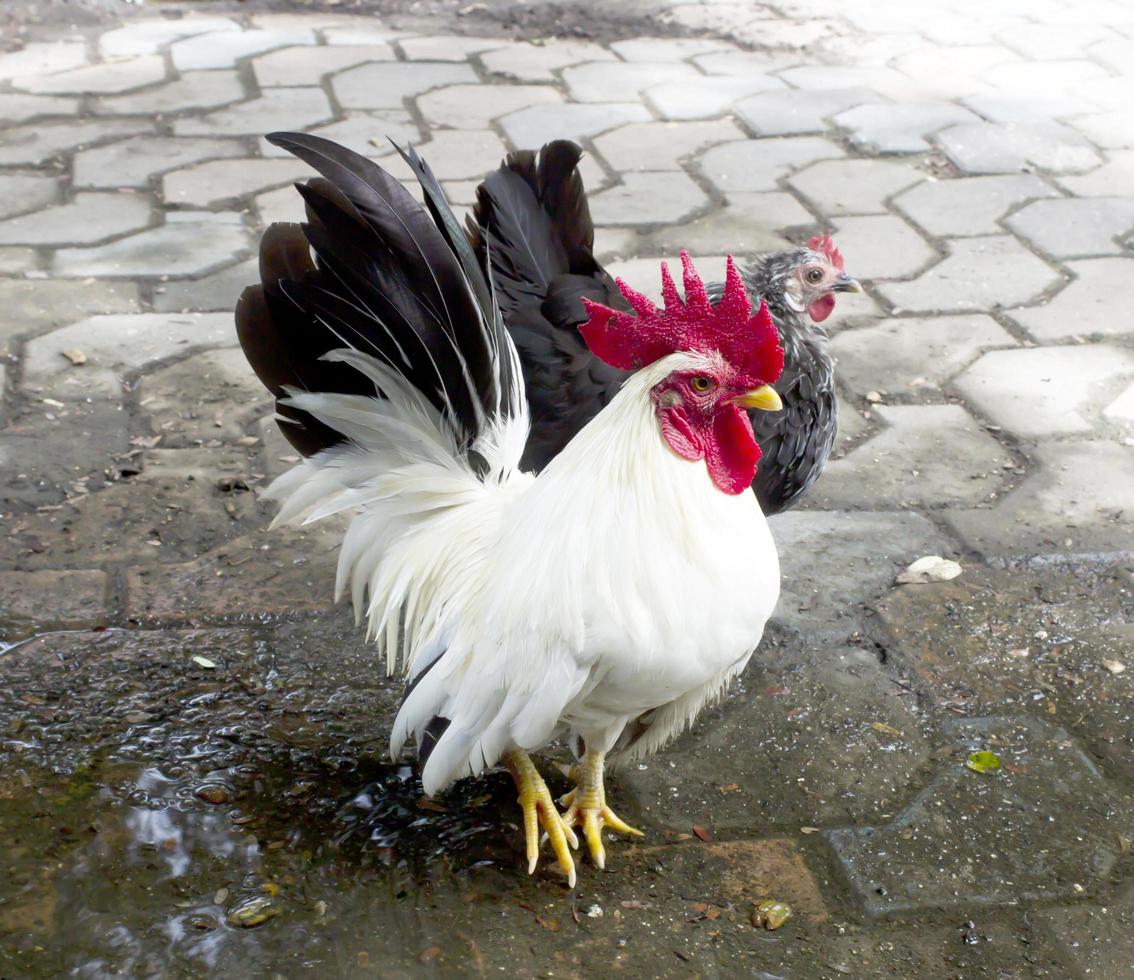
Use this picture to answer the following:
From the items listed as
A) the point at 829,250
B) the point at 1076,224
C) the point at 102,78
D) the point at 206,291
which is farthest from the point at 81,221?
the point at 1076,224

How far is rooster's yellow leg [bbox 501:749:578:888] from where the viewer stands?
2.63 meters

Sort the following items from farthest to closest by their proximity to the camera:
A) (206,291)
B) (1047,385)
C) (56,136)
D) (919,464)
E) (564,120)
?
(564,120) < (56,136) < (206,291) < (1047,385) < (919,464)

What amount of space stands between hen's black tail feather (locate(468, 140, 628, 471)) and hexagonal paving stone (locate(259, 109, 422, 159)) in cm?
263

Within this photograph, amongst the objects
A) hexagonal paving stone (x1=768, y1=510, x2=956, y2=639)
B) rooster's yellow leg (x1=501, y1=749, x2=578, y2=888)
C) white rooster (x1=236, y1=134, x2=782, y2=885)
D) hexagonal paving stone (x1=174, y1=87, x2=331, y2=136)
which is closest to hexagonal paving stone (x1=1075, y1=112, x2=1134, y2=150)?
hexagonal paving stone (x1=768, y1=510, x2=956, y2=639)

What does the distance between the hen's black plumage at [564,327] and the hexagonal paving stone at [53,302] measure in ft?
6.45

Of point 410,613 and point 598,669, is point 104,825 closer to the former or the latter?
point 410,613

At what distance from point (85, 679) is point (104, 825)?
0.51 meters

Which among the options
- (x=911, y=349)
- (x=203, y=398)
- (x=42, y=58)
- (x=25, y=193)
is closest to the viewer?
(x=203, y=398)

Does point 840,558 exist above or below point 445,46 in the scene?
below

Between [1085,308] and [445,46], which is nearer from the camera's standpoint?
[1085,308]

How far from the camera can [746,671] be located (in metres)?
3.19

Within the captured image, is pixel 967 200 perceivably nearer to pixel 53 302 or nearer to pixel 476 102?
pixel 476 102

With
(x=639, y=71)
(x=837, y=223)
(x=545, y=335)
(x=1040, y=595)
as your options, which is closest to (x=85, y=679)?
(x=545, y=335)

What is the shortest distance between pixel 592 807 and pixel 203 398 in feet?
7.05
